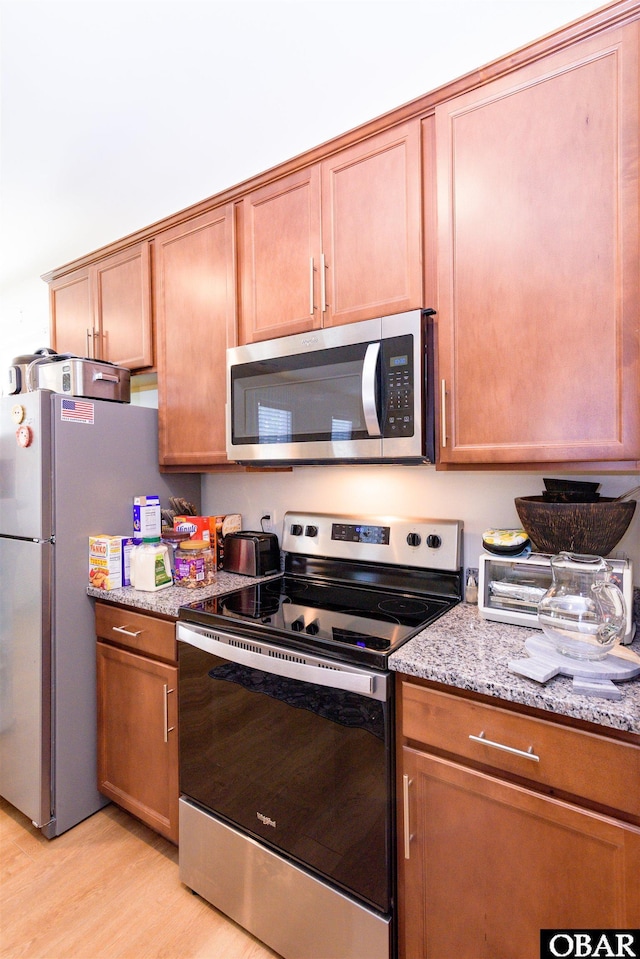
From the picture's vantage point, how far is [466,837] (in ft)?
3.51

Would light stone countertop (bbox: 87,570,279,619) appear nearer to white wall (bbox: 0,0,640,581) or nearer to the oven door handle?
the oven door handle

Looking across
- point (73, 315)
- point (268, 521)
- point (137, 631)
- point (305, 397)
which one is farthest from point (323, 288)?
point (73, 315)

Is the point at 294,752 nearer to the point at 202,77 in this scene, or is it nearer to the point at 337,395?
the point at 337,395

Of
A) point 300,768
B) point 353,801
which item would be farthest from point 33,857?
point 353,801

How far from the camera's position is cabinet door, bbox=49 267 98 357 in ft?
7.90

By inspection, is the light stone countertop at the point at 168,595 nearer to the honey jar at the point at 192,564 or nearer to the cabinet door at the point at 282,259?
the honey jar at the point at 192,564

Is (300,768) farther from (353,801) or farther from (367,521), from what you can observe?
(367,521)

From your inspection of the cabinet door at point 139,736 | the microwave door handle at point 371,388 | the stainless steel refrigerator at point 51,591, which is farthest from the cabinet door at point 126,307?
the cabinet door at point 139,736

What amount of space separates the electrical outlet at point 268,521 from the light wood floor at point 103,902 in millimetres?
1243

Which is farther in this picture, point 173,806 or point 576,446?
point 173,806

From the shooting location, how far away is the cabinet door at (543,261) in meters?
1.14

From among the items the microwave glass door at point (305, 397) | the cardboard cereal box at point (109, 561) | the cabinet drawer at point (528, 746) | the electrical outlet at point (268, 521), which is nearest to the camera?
the cabinet drawer at point (528, 746)

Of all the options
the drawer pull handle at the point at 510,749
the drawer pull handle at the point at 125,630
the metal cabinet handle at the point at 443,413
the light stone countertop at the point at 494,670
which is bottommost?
the drawer pull handle at the point at 510,749

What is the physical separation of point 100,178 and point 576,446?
78.9 inches
